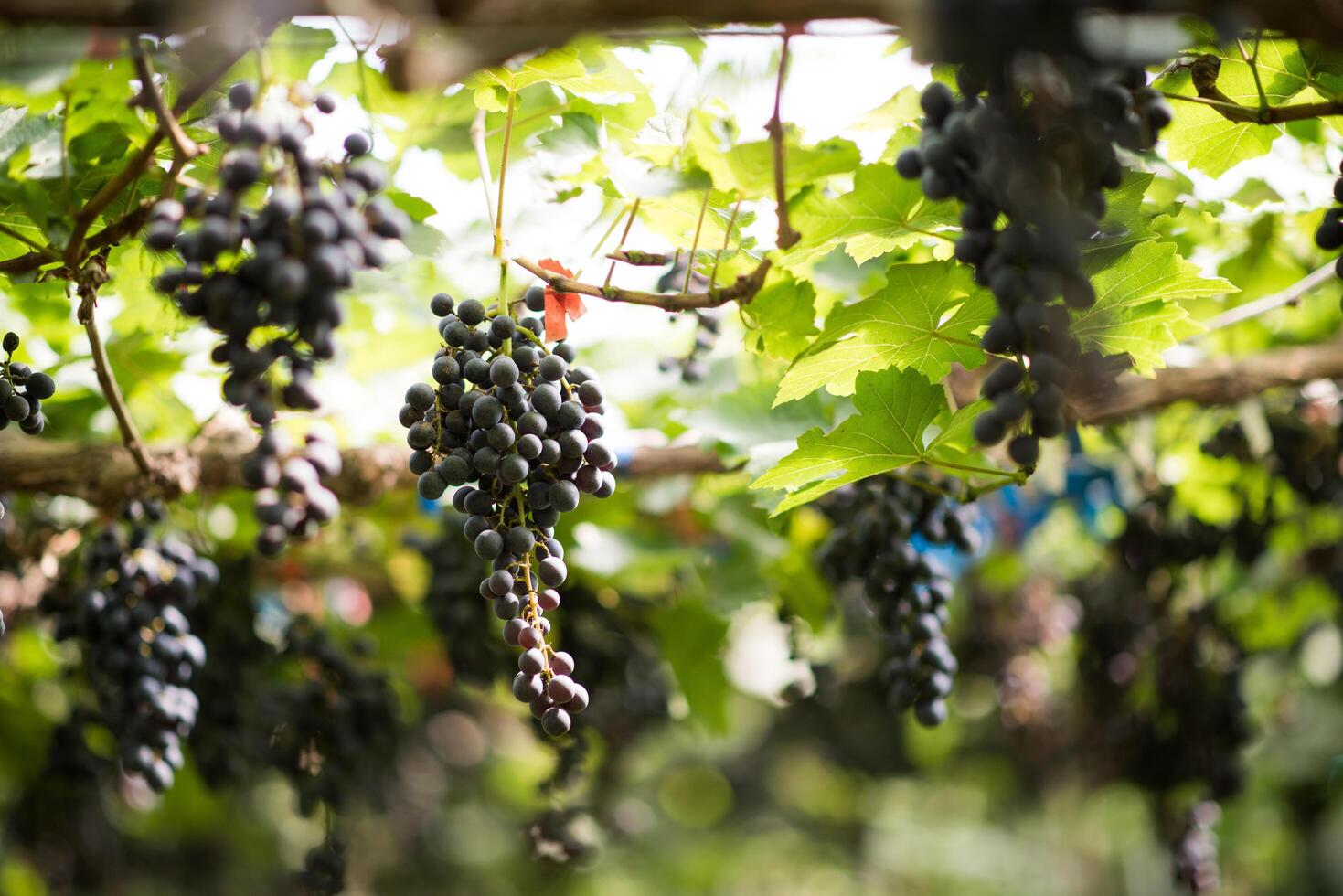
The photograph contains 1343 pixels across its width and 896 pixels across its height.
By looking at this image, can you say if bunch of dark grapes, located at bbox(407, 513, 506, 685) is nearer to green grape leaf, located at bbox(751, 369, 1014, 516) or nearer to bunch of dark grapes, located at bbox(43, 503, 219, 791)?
bunch of dark grapes, located at bbox(43, 503, 219, 791)

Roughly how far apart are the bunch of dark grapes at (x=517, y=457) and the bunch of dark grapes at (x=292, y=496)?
0.14 m

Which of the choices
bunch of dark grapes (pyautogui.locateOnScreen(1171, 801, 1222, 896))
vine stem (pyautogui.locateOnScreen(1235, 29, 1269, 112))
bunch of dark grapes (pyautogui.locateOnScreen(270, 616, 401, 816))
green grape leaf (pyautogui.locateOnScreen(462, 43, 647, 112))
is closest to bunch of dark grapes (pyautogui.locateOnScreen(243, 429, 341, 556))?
green grape leaf (pyautogui.locateOnScreen(462, 43, 647, 112))

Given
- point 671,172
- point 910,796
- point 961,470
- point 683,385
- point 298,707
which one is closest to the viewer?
point 671,172

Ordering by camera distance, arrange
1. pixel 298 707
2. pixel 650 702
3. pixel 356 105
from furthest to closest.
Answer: pixel 650 702 → pixel 298 707 → pixel 356 105

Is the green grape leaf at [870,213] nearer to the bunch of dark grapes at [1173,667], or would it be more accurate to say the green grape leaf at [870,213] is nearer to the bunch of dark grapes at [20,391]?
the bunch of dark grapes at [20,391]

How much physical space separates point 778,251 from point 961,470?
1.33 ft

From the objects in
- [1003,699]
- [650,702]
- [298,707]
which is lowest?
[1003,699]

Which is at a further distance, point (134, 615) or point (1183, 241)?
point (1183, 241)

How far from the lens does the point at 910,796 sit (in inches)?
251

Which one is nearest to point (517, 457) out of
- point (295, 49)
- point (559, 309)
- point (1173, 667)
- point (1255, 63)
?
point (559, 309)

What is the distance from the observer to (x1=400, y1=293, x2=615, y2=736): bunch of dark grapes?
109 cm

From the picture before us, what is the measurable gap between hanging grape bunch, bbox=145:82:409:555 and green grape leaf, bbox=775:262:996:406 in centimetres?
62

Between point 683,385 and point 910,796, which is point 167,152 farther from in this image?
point 910,796

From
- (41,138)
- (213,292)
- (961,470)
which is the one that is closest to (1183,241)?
(961,470)
